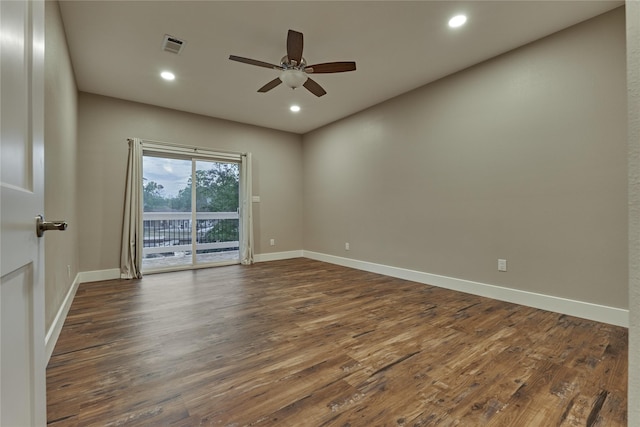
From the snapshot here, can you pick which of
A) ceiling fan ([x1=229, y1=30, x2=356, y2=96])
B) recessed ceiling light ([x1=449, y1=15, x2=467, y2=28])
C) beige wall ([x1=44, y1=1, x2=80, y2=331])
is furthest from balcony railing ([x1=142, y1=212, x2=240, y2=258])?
recessed ceiling light ([x1=449, y1=15, x2=467, y2=28])

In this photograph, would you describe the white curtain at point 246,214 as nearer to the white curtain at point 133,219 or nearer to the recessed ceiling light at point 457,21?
the white curtain at point 133,219

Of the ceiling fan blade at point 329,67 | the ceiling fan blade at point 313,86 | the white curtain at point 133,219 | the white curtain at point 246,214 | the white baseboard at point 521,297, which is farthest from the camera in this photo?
the white curtain at point 246,214

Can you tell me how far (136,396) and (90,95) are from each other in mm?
4472

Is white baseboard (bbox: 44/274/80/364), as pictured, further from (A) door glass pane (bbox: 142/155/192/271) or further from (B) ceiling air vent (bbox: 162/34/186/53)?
(B) ceiling air vent (bbox: 162/34/186/53)

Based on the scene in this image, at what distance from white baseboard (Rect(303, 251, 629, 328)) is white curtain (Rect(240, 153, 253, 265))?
2415 millimetres

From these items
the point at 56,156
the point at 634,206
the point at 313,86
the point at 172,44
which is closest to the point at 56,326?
the point at 56,156

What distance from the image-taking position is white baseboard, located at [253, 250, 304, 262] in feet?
18.8

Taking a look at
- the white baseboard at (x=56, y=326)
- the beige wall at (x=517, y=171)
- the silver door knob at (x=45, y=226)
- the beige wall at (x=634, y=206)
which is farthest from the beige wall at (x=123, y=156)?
the beige wall at (x=634, y=206)

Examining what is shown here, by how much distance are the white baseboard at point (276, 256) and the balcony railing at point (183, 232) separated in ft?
2.09

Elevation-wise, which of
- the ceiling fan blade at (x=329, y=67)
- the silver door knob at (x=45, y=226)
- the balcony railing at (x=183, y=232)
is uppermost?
the ceiling fan blade at (x=329, y=67)

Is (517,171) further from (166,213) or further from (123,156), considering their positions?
(123,156)

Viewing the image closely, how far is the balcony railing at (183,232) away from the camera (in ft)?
16.2

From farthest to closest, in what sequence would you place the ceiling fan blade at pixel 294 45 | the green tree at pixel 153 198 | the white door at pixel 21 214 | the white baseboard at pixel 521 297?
1. the green tree at pixel 153 198
2. the white baseboard at pixel 521 297
3. the ceiling fan blade at pixel 294 45
4. the white door at pixel 21 214

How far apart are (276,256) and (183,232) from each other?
73.8 inches
